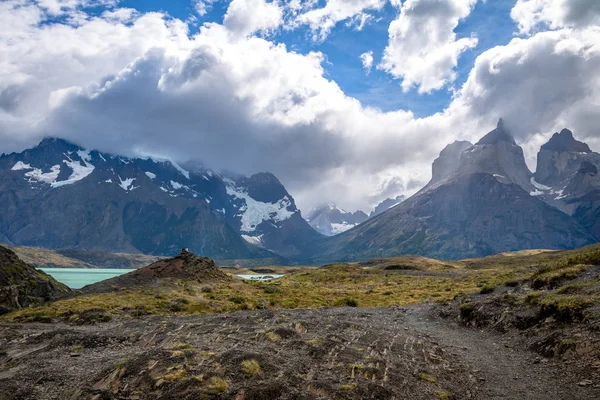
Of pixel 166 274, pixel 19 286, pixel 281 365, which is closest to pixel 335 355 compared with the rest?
pixel 281 365

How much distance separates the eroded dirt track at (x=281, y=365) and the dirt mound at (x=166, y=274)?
2936 cm

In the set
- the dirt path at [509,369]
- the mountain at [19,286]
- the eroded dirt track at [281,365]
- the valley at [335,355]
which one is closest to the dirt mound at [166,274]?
the mountain at [19,286]

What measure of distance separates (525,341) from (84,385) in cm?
2459

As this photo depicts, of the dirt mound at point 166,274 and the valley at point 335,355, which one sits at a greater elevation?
the dirt mound at point 166,274

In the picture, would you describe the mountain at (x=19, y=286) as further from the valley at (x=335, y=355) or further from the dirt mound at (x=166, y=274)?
the valley at (x=335, y=355)

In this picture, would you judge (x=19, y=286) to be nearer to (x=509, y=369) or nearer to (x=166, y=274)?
(x=166, y=274)

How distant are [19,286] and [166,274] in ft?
74.0

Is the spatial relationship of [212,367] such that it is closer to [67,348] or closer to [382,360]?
[382,360]

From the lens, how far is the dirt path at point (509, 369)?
16152 mm

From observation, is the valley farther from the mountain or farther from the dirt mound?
the dirt mound

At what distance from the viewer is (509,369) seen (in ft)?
65.2

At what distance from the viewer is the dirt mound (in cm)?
5900

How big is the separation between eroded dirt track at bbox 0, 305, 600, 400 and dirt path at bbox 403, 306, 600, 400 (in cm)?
5

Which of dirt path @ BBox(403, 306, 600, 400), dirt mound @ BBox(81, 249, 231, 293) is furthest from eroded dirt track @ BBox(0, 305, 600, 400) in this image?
dirt mound @ BBox(81, 249, 231, 293)
